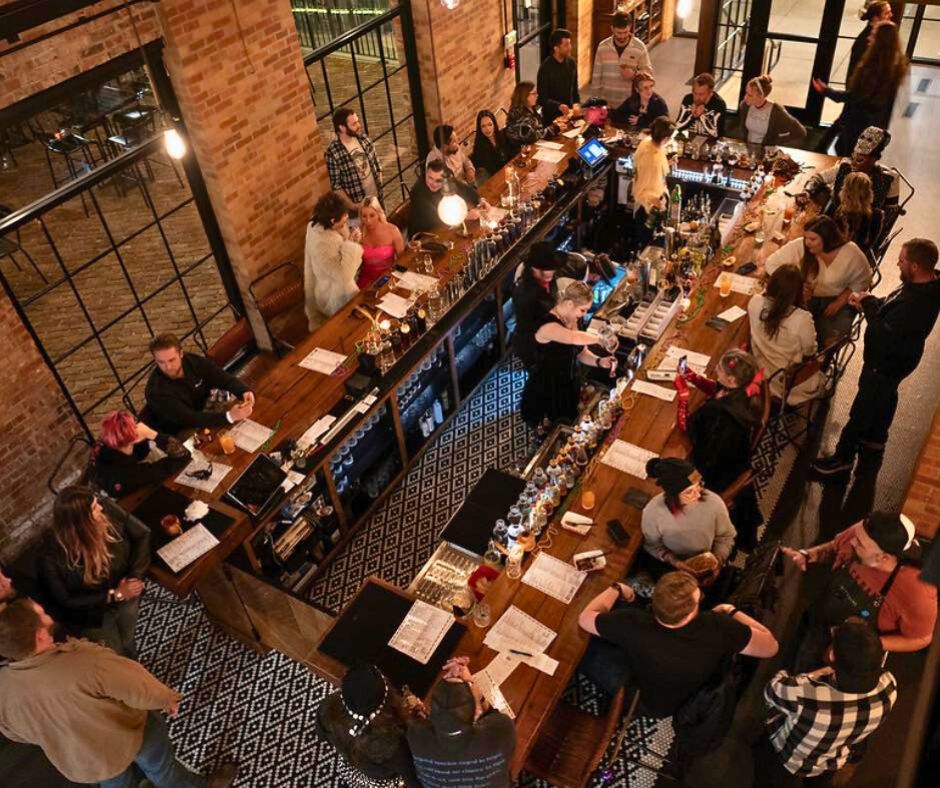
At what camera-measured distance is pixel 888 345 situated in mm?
5645

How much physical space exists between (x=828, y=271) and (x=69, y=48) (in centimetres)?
584

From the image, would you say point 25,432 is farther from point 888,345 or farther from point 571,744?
point 888,345

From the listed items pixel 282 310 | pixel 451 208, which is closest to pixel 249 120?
pixel 282 310

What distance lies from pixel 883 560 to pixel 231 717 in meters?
3.99

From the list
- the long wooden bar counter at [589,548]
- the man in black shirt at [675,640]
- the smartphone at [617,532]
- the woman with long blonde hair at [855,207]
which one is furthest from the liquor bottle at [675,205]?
the man in black shirt at [675,640]

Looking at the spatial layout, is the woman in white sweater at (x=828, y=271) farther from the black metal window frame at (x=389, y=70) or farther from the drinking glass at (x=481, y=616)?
the black metal window frame at (x=389, y=70)

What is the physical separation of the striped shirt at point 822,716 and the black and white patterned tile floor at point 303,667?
91cm

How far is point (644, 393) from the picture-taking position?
5.82m

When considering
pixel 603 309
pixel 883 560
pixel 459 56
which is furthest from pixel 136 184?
pixel 883 560

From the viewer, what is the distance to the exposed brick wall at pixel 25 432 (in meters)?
5.94

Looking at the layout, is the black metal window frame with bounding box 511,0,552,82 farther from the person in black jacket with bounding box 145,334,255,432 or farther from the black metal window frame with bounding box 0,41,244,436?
the person in black jacket with bounding box 145,334,255,432

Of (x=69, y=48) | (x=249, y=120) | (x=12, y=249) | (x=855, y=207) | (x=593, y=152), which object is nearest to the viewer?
(x=69, y=48)

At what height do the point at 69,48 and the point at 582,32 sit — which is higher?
the point at 69,48

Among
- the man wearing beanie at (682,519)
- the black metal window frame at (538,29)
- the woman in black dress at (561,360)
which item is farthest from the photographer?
the black metal window frame at (538,29)
